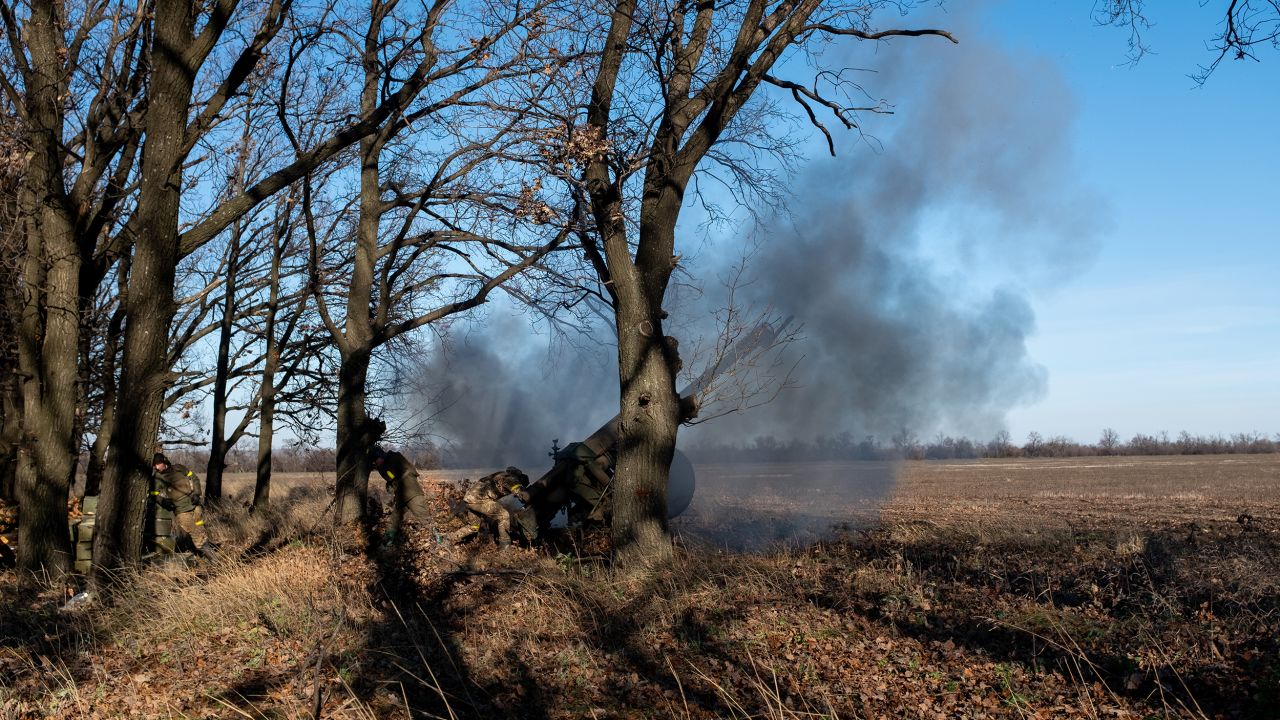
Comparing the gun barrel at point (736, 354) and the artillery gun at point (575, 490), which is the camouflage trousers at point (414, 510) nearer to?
the artillery gun at point (575, 490)

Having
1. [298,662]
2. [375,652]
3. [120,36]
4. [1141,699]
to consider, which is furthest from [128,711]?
[120,36]

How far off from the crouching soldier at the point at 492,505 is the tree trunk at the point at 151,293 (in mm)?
3673

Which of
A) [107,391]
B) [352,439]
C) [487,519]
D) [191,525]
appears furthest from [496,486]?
[107,391]

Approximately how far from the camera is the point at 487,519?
39.3 ft

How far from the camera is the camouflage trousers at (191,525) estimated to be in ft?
41.7

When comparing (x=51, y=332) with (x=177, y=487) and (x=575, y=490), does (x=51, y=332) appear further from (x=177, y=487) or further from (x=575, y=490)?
(x=575, y=490)

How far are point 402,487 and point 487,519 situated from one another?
1.25 meters

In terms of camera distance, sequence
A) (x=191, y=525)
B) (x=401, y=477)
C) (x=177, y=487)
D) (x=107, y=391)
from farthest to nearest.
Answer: (x=107, y=391), (x=191, y=525), (x=177, y=487), (x=401, y=477)

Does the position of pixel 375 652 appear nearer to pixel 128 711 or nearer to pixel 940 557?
pixel 128 711

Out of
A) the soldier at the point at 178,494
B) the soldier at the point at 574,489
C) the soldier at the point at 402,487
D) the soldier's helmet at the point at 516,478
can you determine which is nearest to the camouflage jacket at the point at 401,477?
the soldier at the point at 402,487

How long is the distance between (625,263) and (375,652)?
13.6 ft

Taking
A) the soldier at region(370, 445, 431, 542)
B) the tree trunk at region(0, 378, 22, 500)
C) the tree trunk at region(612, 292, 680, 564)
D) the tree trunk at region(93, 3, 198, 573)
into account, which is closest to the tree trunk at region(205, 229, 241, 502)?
the tree trunk at region(0, 378, 22, 500)

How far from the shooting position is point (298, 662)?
6656 millimetres

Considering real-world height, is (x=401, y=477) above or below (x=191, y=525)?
above
